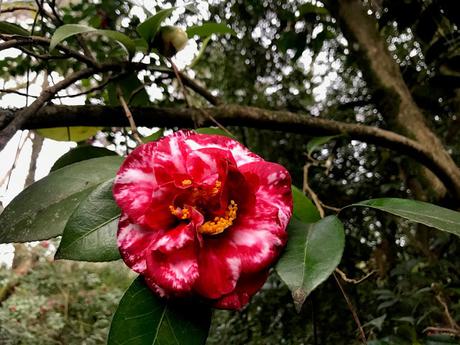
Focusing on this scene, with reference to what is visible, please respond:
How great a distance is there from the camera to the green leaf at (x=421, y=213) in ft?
1.01

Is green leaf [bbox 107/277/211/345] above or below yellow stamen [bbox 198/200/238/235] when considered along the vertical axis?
below

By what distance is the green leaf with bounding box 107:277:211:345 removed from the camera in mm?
289

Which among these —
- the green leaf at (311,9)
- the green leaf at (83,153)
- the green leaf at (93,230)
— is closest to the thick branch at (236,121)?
the green leaf at (83,153)

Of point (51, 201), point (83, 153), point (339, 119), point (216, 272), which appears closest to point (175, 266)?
point (216, 272)

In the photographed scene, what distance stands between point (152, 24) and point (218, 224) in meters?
0.28

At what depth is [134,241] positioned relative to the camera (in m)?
0.30

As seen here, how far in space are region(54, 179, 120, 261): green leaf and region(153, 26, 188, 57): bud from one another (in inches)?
9.8

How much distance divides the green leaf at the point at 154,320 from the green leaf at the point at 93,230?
0.11ft

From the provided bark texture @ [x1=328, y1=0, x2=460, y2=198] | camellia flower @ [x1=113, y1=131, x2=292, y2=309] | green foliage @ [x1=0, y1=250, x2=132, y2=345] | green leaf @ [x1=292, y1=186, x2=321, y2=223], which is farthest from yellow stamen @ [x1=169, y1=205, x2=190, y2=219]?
green foliage @ [x1=0, y1=250, x2=132, y2=345]

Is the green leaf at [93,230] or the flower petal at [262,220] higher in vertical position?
the green leaf at [93,230]

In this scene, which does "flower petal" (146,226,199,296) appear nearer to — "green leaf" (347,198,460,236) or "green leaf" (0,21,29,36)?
"green leaf" (347,198,460,236)

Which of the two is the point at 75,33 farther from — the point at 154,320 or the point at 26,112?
the point at 154,320

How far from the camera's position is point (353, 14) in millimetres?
1010

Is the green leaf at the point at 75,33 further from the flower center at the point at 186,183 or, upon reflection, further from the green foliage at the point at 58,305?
the green foliage at the point at 58,305
